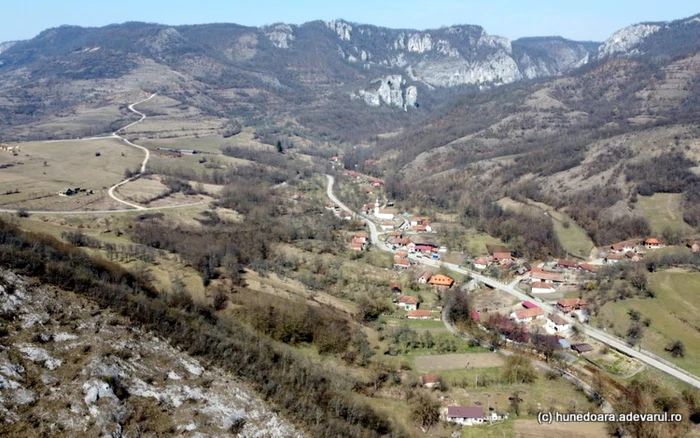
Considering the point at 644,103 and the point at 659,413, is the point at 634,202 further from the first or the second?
the point at 644,103

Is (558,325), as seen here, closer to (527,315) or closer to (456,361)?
(527,315)

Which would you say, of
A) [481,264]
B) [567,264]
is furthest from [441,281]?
[567,264]

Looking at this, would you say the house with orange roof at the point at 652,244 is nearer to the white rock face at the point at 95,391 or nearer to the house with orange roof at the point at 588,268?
the house with orange roof at the point at 588,268

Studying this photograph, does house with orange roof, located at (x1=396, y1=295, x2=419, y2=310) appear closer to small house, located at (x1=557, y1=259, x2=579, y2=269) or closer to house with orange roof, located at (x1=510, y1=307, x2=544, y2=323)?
house with orange roof, located at (x1=510, y1=307, x2=544, y2=323)

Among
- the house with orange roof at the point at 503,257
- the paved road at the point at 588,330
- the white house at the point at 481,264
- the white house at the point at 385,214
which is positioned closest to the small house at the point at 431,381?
the paved road at the point at 588,330

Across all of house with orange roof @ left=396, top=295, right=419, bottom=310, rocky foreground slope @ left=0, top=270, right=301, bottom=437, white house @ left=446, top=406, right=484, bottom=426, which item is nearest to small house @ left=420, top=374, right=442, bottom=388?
white house @ left=446, top=406, right=484, bottom=426

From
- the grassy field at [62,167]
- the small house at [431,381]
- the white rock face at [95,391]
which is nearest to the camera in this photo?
the white rock face at [95,391]
